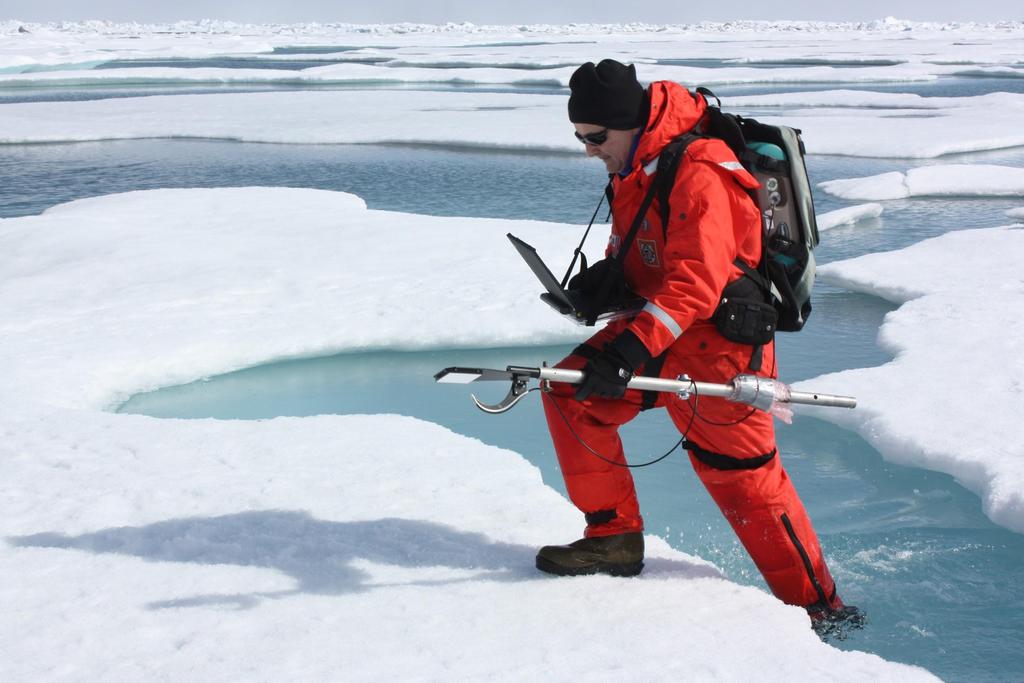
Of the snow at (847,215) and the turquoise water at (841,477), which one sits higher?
the turquoise water at (841,477)

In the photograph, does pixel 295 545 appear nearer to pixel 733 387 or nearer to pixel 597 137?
pixel 733 387

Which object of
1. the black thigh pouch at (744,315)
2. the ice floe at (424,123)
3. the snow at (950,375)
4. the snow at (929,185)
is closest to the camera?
the black thigh pouch at (744,315)

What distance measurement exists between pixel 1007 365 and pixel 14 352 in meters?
4.47

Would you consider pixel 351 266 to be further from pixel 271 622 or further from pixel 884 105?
pixel 884 105

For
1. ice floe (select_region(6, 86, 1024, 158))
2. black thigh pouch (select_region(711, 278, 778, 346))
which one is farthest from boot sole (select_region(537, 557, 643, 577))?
ice floe (select_region(6, 86, 1024, 158))

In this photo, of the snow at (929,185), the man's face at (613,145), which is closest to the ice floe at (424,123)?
the snow at (929,185)

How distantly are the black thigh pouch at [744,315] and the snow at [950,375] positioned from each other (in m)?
1.33

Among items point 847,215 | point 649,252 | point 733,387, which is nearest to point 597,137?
point 649,252

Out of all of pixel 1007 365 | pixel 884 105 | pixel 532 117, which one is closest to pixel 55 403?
pixel 1007 365

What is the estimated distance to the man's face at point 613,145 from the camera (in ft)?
7.89

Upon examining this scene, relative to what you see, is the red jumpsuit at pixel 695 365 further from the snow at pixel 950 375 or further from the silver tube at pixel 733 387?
the snow at pixel 950 375

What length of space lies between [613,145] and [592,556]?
1037 millimetres

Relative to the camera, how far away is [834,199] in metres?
9.88

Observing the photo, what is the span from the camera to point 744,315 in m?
2.39
